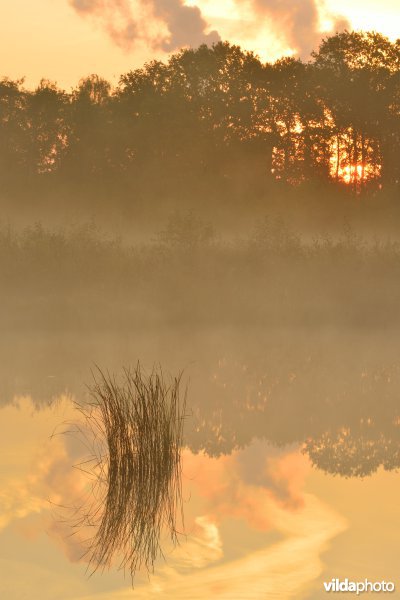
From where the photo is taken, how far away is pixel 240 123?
5469 centimetres

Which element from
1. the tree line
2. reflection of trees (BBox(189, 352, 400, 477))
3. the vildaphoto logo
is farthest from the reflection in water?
the tree line

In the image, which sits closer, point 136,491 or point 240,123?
point 136,491

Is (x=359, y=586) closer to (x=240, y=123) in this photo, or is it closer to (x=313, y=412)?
(x=313, y=412)

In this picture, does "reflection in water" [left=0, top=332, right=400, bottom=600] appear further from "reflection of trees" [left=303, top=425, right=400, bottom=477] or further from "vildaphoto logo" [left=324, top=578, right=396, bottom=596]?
"vildaphoto logo" [left=324, top=578, right=396, bottom=596]

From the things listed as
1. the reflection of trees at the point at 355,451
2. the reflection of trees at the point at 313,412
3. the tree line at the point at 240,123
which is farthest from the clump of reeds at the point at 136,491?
the tree line at the point at 240,123

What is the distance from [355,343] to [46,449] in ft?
56.4

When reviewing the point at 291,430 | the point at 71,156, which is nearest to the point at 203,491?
the point at 291,430

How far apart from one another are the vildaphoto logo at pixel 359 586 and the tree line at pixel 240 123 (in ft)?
147

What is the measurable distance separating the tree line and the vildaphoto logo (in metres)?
44.7

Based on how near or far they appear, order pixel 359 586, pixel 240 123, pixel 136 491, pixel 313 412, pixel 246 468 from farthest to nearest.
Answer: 1. pixel 240 123
2. pixel 313 412
3. pixel 246 468
4. pixel 136 491
5. pixel 359 586

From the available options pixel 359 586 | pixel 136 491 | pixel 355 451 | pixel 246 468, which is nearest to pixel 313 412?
pixel 355 451

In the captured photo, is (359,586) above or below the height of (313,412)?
below

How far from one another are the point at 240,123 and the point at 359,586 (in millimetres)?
47275

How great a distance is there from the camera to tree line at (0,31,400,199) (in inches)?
2085
